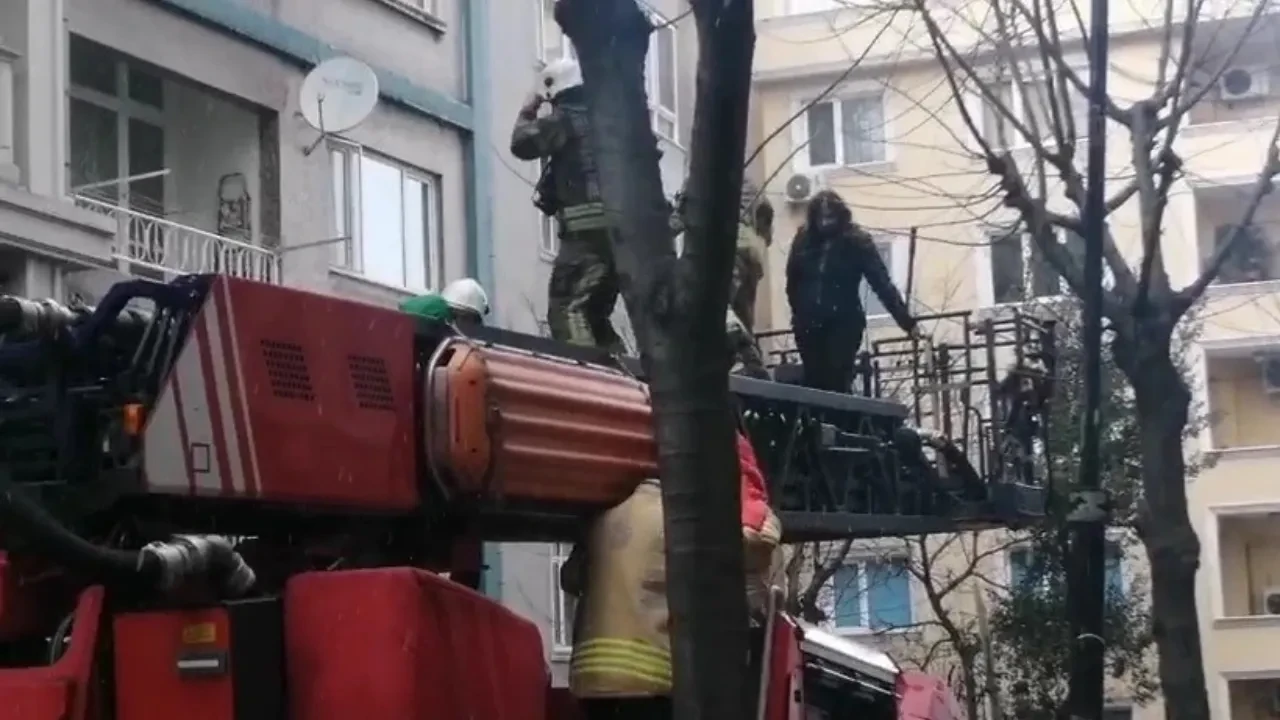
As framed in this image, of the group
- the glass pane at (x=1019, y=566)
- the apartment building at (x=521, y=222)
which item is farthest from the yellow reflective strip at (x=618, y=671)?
the glass pane at (x=1019, y=566)

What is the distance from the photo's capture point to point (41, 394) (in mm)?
5660

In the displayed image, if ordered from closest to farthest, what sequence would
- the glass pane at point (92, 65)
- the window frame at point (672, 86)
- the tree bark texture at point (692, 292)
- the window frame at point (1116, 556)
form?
the tree bark texture at point (692, 292) < the glass pane at point (92, 65) < the window frame at point (672, 86) < the window frame at point (1116, 556)

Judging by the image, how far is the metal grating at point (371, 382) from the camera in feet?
19.8

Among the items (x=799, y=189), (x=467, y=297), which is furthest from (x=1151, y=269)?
(x=799, y=189)

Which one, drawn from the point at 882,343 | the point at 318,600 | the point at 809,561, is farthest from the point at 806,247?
the point at 809,561

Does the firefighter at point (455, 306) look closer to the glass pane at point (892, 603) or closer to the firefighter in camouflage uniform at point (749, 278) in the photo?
the firefighter in camouflage uniform at point (749, 278)

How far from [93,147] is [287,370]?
10.4m

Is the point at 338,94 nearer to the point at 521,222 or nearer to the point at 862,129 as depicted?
the point at 521,222

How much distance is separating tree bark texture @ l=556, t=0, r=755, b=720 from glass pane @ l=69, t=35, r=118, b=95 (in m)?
9.19

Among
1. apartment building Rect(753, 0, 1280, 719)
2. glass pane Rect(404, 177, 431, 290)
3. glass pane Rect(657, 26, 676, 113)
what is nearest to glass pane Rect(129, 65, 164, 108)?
glass pane Rect(404, 177, 431, 290)

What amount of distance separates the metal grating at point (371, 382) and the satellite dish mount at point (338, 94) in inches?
386

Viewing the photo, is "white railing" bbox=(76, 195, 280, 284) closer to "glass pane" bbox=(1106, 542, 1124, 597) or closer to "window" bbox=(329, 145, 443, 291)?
"window" bbox=(329, 145, 443, 291)

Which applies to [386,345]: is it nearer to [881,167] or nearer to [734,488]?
[734,488]

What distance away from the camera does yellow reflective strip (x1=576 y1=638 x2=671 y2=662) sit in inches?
255
